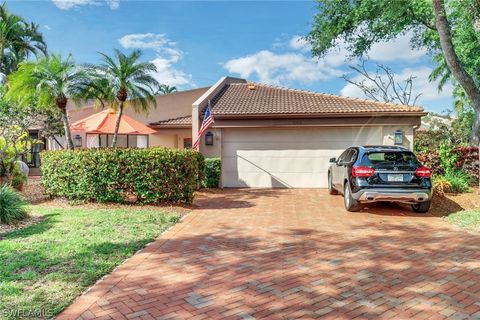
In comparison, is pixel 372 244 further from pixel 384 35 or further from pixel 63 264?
pixel 384 35

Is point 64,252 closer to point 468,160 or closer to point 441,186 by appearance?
point 441,186

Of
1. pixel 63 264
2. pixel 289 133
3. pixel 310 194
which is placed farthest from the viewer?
pixel 289 133

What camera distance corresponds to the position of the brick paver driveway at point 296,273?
3.60 meters

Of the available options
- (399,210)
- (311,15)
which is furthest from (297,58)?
(399,210)

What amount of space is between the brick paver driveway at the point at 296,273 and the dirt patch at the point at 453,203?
4.50 ft

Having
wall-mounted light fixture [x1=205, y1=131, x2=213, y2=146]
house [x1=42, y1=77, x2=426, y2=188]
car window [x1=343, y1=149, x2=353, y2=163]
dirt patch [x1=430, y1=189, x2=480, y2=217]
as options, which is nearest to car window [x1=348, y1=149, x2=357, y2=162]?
car window [x1=343, y1=149, x2=353, y2=163]

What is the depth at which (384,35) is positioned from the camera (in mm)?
18359

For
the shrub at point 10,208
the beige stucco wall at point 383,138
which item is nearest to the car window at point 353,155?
the beige stucco wall at point 383,138

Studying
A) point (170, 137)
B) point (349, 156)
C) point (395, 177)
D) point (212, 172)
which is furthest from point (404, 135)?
point (170, 137)

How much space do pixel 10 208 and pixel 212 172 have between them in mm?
7466

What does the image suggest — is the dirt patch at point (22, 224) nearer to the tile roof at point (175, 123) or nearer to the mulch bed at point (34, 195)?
the mulch bed at point (34, 195)

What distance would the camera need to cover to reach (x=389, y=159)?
838 centimetres

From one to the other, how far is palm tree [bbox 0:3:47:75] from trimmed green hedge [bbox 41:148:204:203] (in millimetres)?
17710

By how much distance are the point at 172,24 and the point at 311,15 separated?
798 cm
